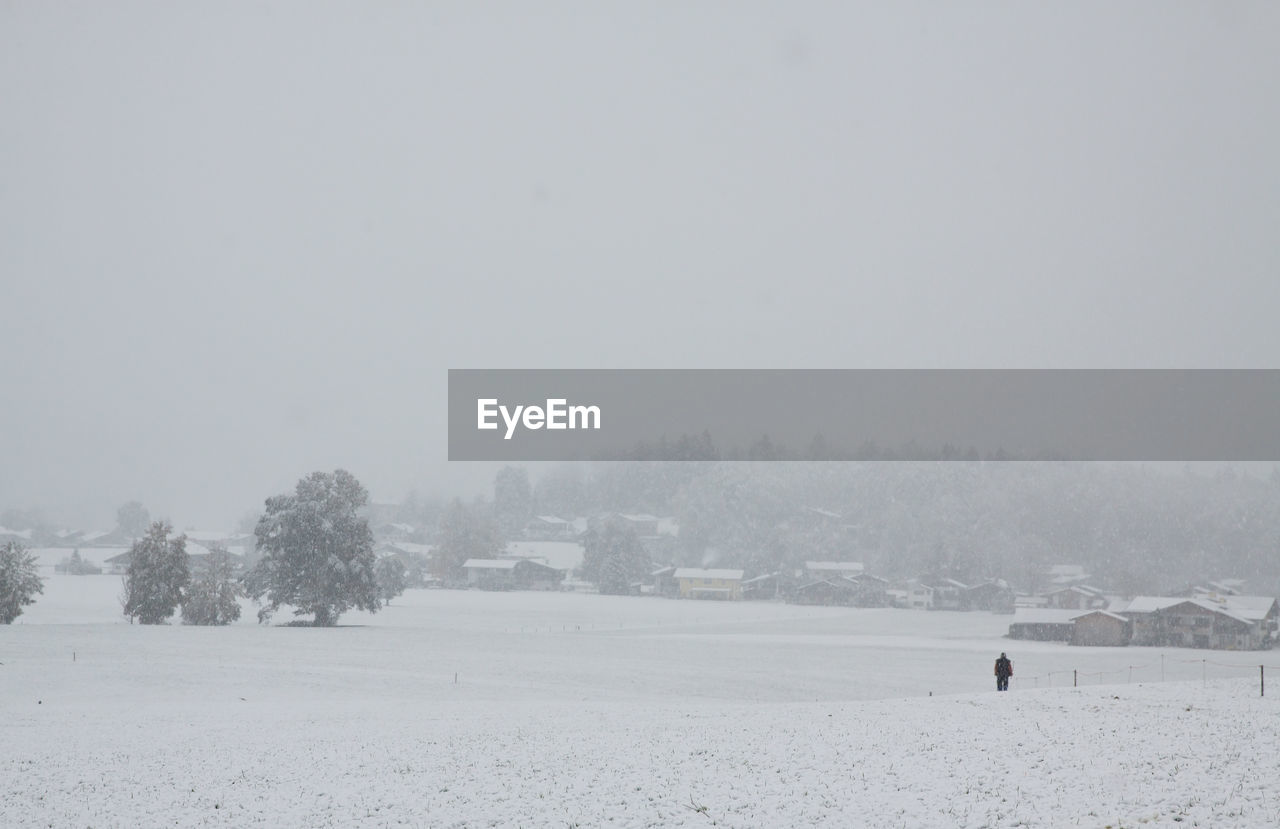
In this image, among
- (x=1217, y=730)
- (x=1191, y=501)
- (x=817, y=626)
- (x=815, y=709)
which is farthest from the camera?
(x=1191, y=501)

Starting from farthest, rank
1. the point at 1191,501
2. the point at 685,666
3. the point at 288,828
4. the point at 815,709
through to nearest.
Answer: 1. the point at 1191,501
2. the point at 685,666
3. the point at 815,709
4. the point at 288,828

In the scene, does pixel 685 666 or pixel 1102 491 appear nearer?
pixel 685 666

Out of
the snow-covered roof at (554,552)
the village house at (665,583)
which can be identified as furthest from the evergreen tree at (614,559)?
the snow-covered roof at (554,552)

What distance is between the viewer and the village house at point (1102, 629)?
8700cm

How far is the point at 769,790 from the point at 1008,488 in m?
188

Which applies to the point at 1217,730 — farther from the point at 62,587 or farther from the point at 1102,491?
the point at 1102,491

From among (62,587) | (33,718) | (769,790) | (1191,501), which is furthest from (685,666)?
(1191,501)

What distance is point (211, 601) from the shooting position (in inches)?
3009

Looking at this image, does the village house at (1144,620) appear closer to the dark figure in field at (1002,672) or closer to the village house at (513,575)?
the dark figure in field at (1002,672)

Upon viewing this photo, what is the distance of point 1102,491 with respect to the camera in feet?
643

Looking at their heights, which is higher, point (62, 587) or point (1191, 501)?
point (1191, 501)

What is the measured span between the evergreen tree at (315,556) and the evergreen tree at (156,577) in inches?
193

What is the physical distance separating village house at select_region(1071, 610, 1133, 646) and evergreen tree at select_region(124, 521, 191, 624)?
70.0 meters

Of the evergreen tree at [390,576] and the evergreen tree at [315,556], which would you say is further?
the evergreen tree at [390,576]
